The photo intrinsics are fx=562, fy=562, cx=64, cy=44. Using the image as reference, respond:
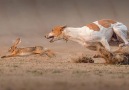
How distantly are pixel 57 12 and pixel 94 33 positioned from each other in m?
7.10

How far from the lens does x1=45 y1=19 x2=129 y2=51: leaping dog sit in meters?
13.2

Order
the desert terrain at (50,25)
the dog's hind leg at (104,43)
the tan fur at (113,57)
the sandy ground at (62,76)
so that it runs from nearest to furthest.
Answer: the sandy ground at (62,76), the desert terrain at (50,25), the tan fur at (113,57), the dog's hind leg at (104,43)

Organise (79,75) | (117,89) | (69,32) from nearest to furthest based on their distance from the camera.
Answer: (117,89), (79,75), (69,32)

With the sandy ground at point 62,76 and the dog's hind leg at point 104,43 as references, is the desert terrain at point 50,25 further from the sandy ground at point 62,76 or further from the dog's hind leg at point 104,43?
the dog's hind leg at point 104,43

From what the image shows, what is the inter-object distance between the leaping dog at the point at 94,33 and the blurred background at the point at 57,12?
6.21m

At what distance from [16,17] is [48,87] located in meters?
12.0

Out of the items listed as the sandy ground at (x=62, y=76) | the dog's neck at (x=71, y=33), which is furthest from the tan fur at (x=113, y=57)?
the dog's neck at (x=71, y=33)

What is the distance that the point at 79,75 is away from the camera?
10.3m

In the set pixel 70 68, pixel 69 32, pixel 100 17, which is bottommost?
pixel 70 68

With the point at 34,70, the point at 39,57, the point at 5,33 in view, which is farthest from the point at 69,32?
the point at 5,33

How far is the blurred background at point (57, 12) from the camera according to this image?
19966 mm

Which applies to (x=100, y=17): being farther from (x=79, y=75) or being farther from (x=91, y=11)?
(x=79, y=75)

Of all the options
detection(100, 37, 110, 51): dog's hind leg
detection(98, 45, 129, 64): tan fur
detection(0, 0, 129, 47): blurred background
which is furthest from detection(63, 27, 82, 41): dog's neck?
detection(0, 0, 129, 47): blurred background

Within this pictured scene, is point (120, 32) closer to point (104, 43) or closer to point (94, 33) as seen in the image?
point (104, 43)
